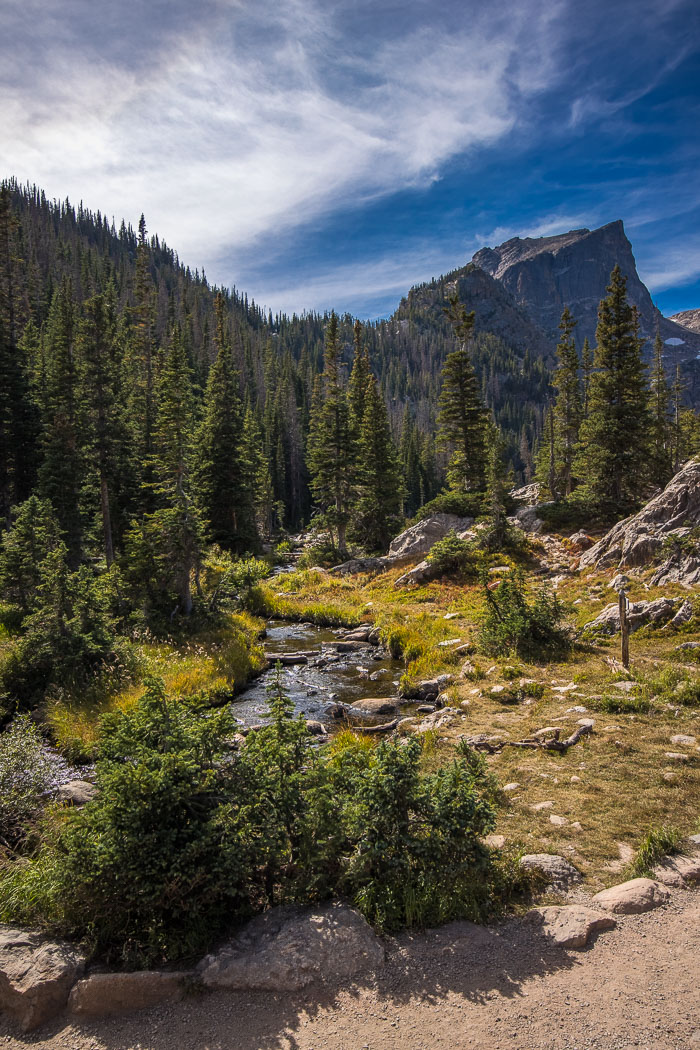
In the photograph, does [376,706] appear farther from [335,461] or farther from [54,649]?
[335,461]

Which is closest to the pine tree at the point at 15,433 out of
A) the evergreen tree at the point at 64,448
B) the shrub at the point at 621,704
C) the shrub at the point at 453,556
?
the evergreen tree at the point at 64,448

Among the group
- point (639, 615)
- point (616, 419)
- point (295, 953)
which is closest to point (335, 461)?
point (616, 419)

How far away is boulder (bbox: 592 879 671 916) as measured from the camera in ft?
18.7

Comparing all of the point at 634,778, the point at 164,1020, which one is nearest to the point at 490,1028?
the point at 164,1020

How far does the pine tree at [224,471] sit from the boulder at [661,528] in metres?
25.0

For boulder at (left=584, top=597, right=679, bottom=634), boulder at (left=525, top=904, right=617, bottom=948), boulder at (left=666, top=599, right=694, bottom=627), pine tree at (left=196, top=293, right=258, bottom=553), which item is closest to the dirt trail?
boulder at (left=525, top=904, right=617, bottom=948)

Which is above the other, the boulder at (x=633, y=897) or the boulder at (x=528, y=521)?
the boulder at (x=528, y=521)

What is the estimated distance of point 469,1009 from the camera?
461cm

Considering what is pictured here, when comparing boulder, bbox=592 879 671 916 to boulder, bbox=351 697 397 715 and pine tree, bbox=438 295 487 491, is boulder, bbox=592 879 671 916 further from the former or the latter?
pine tree, bbox=438 295 487 491

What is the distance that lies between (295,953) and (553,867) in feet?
10.7

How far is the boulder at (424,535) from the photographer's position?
33412 mm

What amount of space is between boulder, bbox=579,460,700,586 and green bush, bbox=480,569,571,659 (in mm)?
5103

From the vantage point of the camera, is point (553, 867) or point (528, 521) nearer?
point (553, 867)

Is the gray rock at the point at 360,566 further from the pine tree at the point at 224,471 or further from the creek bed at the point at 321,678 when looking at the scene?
the creek bed at the point at 321,678
